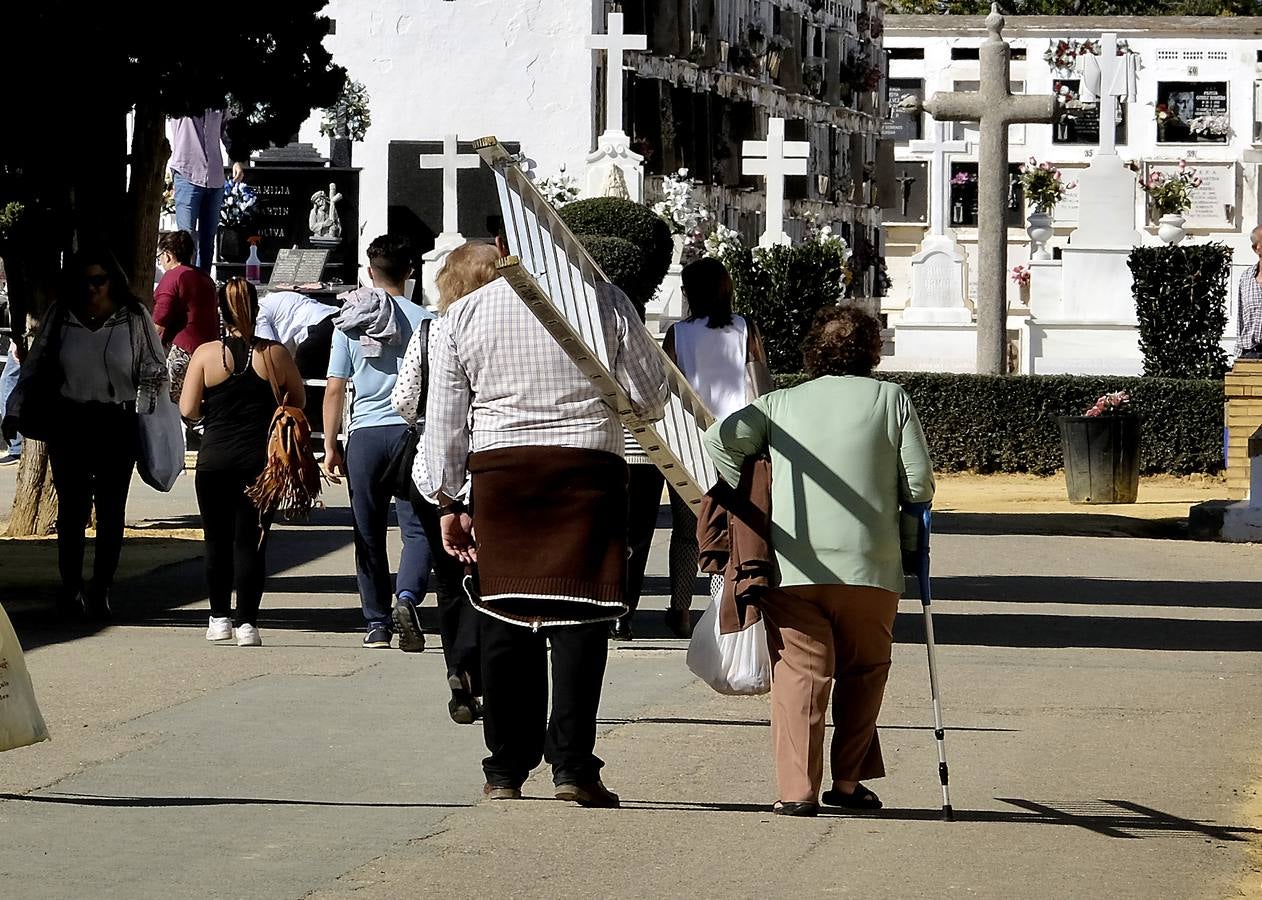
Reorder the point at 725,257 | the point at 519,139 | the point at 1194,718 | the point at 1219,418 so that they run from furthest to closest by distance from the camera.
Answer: the point at 519,139, the point at 725,257, the point at 1219,418, the point at 1194,718

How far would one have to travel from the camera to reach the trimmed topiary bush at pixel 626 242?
39.6 ft

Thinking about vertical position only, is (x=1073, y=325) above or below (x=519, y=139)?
below

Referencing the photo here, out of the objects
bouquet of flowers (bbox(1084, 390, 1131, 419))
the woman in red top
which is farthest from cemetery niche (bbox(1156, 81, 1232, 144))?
the woman in red top

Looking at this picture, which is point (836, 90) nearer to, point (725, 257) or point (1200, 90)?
point (1200, 90)

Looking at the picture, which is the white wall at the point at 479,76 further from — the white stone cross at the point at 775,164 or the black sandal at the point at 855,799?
the black sandal at the point at 855,799

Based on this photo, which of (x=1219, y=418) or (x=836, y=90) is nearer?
(x=1219, y=418)

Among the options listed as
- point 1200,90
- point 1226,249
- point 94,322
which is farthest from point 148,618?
point 1200,90

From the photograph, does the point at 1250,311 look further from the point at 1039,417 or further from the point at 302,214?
the point at 302,214

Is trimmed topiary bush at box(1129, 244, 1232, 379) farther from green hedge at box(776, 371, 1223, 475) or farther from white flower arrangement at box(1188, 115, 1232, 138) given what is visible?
white flower arrangement at box(1188, 115, 1232, 138)

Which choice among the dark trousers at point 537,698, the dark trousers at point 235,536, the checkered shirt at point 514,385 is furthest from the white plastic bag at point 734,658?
the dark trousers at point 235,536

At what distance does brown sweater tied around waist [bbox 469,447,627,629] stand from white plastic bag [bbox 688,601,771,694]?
18.6 inches

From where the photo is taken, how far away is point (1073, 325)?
28.6 metres

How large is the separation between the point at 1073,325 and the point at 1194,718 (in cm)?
1982

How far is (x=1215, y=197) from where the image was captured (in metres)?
57.9
